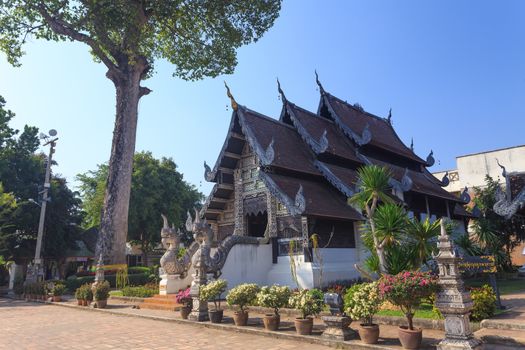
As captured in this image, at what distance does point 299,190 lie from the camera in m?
13.5

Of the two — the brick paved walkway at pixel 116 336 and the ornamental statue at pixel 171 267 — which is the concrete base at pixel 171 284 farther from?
the brick paved walkway at pixel 116 336

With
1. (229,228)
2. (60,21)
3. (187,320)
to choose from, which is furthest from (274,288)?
(60,21)

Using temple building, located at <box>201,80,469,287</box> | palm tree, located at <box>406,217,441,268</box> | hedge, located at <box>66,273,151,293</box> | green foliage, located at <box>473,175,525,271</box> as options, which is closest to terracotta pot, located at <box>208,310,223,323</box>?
temple building, located at <box>201,80,469,287</box>

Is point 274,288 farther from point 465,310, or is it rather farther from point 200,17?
point 200,17

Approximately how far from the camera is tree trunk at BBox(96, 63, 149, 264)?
65.1 ft

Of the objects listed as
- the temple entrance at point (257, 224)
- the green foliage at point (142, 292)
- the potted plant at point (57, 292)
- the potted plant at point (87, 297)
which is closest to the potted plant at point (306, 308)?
the green foliage at point (142, 292)

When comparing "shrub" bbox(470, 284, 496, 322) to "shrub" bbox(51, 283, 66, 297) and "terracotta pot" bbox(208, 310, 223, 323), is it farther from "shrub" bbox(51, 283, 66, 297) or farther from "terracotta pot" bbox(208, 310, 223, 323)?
"shrub" bbox(51, 283, 66, 297)

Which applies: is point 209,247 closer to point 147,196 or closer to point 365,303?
point 365,303

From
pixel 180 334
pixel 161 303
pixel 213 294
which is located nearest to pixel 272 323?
pixel 213 294

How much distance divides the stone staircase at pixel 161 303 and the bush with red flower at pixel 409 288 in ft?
25.5

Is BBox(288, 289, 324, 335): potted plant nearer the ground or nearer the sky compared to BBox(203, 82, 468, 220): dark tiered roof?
nearer the ground

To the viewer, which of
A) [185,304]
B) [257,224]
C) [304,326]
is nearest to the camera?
[304,326]

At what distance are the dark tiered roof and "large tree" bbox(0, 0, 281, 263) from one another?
5698 mm

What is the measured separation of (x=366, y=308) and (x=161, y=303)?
8260mm
